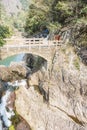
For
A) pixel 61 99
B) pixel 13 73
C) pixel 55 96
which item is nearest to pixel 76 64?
pixel 61 99

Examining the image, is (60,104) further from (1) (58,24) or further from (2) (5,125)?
(1) (58,24)

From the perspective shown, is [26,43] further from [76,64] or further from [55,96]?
[55,96]

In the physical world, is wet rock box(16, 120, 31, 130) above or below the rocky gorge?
below

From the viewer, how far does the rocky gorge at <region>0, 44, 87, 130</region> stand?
27500 mm

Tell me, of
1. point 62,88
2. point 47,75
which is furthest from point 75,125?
point 47,75

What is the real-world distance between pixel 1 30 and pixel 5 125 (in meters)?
10.4

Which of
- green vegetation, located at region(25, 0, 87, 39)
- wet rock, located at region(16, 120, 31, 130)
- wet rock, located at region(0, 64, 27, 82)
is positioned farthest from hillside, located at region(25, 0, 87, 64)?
wet rock, located at region(16, 120, 31, 130)

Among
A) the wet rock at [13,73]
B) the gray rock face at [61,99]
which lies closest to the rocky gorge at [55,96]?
the gray rock face at [61,99]

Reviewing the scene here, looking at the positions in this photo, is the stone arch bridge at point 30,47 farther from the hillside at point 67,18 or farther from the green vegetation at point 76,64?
the green vegetation at point 76,64

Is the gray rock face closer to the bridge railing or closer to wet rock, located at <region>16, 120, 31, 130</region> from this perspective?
wet rock, located at <region>16, 120, 31, 130</region>

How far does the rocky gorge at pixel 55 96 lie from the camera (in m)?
27.5

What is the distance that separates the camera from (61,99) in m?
29.8

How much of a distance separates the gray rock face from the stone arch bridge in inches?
40.7

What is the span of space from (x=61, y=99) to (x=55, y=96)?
3.47ft
